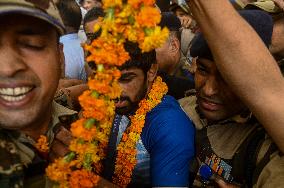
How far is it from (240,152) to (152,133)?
0.57 metres

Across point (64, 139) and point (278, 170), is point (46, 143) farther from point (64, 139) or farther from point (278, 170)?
point (278, 170)

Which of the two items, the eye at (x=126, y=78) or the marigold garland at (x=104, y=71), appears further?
the eye at (x=126, y=78)

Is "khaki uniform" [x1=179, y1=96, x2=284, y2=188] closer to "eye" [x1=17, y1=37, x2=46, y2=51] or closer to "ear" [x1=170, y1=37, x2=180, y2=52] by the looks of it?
"eye" [x1=17, y1=37, x2=46, y2=51]

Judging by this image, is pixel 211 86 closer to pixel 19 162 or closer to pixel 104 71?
pixel 104 71

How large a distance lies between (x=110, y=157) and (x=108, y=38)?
118cm

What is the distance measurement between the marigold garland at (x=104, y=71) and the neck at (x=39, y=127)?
0.18 m

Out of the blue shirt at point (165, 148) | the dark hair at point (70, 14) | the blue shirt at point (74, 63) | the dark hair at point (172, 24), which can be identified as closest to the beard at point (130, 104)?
the blue shirt at point (165, 148)

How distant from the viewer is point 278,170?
182 cm

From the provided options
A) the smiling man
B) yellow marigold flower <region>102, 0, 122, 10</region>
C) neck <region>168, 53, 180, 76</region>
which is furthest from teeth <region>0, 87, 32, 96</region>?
neck <region>168, 53, 180, 76</region>

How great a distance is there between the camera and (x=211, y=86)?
230cm

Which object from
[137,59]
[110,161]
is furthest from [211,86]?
[110,161]

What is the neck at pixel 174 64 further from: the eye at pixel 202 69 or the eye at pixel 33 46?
the eye at pixel 33 46

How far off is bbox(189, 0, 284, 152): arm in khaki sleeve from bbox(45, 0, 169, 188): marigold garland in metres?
0.35

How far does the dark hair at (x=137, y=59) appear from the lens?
249cm
